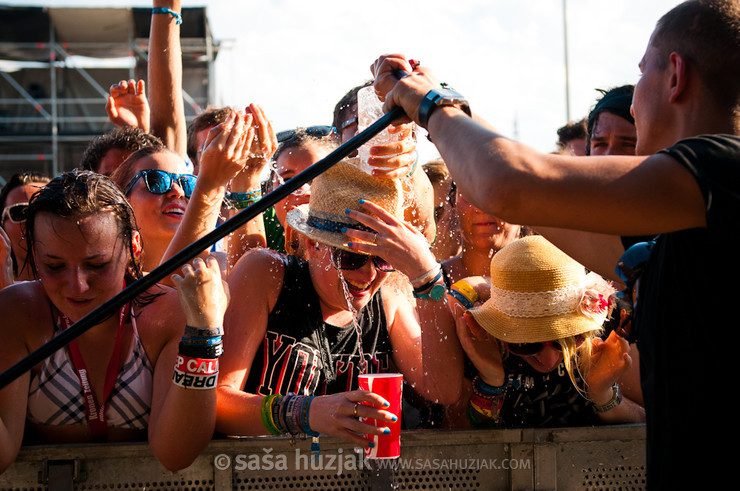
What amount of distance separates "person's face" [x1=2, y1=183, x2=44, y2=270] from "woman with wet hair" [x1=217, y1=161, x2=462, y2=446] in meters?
2.02

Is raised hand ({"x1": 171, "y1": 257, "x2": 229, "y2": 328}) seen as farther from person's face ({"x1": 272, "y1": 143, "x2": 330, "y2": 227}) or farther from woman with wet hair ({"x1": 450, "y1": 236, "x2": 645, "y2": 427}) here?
person's face ({"x1": 272, "y1": 143, "x2": 330, "y2": 227})

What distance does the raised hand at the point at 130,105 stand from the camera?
4.46 metres

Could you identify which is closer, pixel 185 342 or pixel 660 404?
pixel 660 404

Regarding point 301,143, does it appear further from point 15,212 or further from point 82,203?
point 15,212

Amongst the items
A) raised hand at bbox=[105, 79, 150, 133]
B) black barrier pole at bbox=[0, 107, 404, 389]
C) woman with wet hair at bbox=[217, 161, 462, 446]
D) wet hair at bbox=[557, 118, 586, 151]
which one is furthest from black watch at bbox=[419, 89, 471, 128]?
wet hair at bbox=[557, 118, 586, 151]

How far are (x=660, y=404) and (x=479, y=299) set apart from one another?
1.58 meters

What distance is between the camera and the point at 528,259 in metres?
2.86

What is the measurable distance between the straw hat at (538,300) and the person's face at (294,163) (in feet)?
4.05

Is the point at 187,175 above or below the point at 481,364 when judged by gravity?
above

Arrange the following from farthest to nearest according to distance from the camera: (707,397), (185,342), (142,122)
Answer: (142,122), (185,342), (707,397)

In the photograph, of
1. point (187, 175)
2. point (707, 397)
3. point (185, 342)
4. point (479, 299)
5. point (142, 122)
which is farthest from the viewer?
point (142, 122)

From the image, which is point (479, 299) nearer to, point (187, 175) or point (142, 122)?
point (187, 175)

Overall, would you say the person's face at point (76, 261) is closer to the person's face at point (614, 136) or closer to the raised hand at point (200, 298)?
the raised hand at point (200, 298)

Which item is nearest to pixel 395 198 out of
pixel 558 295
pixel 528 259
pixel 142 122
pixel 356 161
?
pixel 356 161
